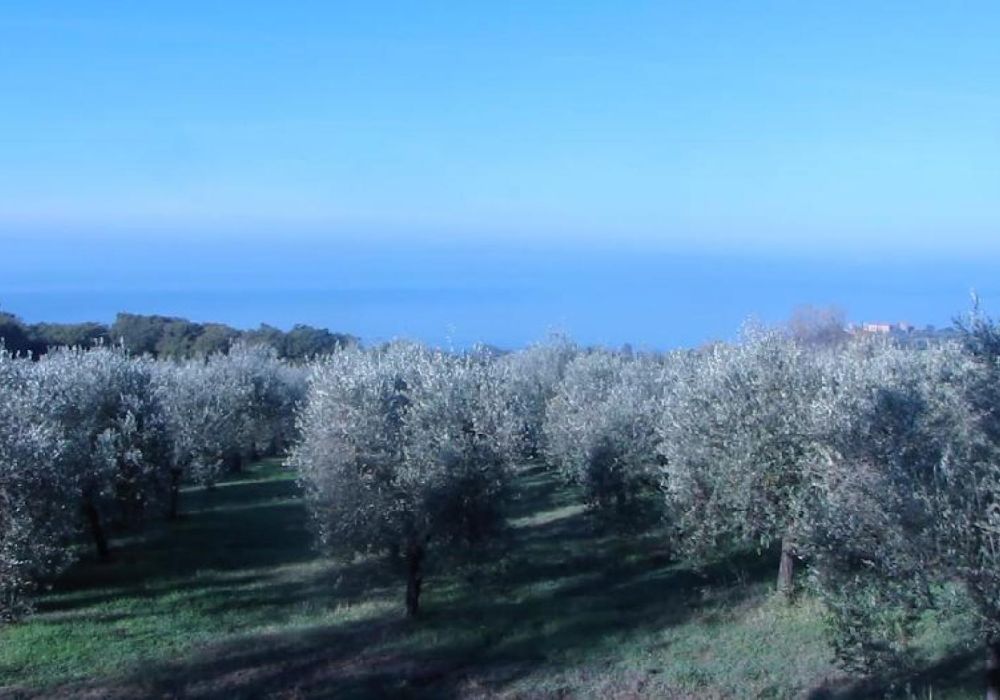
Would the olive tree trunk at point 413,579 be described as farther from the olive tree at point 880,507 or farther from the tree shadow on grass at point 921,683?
the olive tree at point 880,507

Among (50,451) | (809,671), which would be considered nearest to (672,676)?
(809,671)

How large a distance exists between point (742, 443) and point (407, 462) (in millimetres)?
7139

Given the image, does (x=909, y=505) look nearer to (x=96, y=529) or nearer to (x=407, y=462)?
(x=407, y=462)

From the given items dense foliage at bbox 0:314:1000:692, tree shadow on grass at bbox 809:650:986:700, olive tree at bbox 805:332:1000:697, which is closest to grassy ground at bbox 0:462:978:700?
tree shadow on grass at bbox 809:650:986:700

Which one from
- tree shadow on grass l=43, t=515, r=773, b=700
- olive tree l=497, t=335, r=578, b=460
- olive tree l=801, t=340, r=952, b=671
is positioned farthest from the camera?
olive tree l=497, t=335, r=578, b=460

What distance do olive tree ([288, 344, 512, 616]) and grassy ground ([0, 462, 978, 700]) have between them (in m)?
1.59

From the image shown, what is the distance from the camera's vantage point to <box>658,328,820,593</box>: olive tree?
1970 cm

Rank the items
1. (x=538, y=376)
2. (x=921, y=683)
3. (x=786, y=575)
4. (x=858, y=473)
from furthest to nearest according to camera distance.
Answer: (x=538, y=376)
(x=786, y=575)
(x=921, y=683)
(x=858, y=473)

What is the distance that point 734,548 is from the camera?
80.6 ft

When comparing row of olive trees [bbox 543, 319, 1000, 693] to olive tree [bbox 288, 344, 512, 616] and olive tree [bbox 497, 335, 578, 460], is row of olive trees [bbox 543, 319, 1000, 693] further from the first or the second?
olive tree [bbox 497, 335, 578, 460]

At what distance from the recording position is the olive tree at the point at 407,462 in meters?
20.9

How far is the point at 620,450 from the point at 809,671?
35.6 ft

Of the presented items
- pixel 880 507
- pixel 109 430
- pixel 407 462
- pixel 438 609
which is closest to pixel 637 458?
pixel 438 609

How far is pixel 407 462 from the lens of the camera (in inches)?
819
